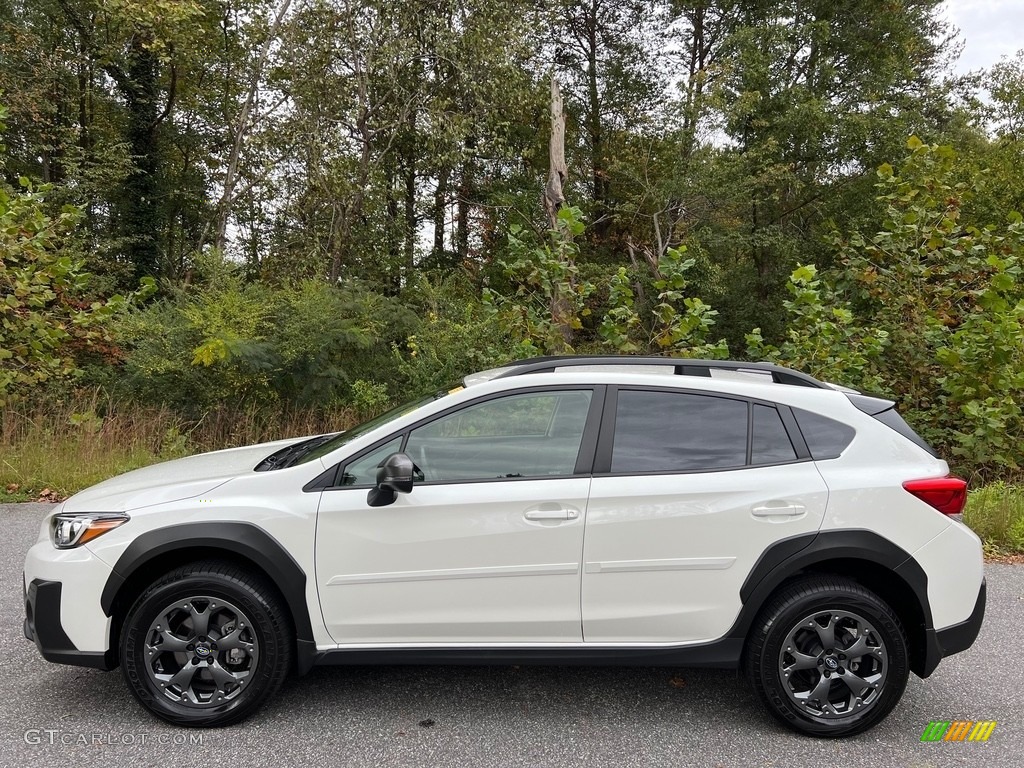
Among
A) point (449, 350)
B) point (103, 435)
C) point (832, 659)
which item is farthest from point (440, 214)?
point (832, 659)

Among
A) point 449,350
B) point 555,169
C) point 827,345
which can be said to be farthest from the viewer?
point 555,169

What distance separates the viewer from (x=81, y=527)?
308 cm

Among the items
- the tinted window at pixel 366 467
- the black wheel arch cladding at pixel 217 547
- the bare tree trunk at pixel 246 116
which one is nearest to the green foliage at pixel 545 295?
the tinted window at pixel 366 467

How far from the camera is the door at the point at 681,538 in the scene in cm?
301

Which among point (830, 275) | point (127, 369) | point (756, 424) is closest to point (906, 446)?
point (756, 424)

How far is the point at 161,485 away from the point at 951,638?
12.1 ft

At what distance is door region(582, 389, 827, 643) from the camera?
3.01m

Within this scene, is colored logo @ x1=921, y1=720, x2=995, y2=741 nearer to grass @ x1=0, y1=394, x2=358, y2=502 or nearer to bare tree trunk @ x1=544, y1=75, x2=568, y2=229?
grass @ x1=0, y1=394, x2=358, y2=502

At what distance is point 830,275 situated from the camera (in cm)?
935

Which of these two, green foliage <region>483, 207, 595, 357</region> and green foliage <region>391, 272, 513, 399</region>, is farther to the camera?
green foliage <region>391, 272, 513, 399</region>

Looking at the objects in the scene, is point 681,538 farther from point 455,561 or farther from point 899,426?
point 899,426

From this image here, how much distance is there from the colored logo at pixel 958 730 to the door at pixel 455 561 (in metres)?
1.69

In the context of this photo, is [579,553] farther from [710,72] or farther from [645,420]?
[710,72]

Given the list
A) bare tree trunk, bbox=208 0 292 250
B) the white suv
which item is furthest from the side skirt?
bare tree trunk, bbox=208 0 292 250
